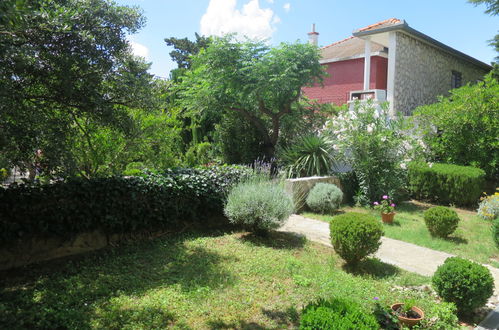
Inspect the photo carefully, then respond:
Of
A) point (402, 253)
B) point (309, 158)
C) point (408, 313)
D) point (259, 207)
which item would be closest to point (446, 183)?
point (309, 158)

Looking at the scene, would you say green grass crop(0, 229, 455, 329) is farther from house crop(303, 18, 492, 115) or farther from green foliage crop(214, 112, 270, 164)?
house crop(303, 18, 492, 115)

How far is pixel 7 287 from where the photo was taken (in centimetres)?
413

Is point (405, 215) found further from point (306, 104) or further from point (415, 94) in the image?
point (415, 94)

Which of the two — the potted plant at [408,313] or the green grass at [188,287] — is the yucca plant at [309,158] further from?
the potted plant at [408,313]

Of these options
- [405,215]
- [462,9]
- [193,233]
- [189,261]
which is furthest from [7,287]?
[462,9]

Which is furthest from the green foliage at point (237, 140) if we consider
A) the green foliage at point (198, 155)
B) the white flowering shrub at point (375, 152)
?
the white flowering shrub at point (375, 152)

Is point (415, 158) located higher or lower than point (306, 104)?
lower

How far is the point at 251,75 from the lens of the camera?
439 inches

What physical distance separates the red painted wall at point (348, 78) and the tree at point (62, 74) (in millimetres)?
14255

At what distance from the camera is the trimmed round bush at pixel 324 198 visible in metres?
8.68

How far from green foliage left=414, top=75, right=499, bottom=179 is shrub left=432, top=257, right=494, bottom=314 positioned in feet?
25.5

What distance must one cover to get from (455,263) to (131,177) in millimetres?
4744

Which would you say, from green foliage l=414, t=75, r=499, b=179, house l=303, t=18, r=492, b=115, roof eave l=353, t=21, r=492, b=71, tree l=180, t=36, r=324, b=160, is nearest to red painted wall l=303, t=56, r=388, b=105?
house l=303, t=18, r=492, b=115

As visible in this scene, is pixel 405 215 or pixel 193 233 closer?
pixel 193 233
